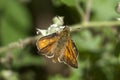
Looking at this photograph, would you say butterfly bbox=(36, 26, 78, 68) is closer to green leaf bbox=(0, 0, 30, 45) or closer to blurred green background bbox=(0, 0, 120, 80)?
blurred green background bbox=(0, 0, 120, 80)

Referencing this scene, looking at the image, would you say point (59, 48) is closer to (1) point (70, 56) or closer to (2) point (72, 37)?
(1) point (70, 56)

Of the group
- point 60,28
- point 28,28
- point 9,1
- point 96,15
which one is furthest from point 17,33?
point 60,28

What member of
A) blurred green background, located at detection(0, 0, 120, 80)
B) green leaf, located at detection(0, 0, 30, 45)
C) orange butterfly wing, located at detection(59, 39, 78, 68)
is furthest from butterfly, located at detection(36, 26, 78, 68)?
green leaf, located at detection(0, 0, 30, 45)

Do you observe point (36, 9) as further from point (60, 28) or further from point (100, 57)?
point (60, 28)

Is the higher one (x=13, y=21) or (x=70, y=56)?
(x=70, y=56)

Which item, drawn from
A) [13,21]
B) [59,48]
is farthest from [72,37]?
[59,48]

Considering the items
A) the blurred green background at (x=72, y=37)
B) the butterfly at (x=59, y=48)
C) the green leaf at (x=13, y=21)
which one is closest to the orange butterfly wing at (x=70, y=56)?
the butterfly at (x=59, y=48)
